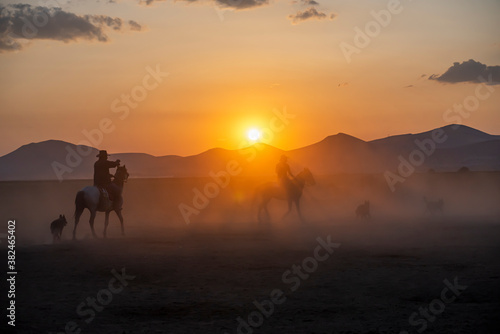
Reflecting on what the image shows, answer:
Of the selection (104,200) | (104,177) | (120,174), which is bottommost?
(104,200)

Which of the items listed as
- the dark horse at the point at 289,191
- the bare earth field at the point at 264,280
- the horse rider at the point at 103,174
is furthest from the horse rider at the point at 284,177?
the horse rider at the point at 103,174

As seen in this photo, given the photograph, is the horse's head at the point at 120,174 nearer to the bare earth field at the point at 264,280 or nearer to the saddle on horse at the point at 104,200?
the saddle on horse at the point at 104,200

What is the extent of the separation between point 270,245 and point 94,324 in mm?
9250

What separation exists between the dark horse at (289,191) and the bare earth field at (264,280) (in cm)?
330

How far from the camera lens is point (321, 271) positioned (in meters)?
12.8

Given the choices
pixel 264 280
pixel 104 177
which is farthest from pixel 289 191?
pixel 264 280

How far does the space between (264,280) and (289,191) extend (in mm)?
15527

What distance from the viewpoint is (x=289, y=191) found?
1076 inches

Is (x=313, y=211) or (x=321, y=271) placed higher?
(x=313, y=211)

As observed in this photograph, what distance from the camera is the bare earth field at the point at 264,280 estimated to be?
348 inches

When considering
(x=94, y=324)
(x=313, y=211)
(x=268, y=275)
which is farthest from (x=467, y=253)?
(x=313, y=211)

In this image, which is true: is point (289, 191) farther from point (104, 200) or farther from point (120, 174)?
point (104, 200)

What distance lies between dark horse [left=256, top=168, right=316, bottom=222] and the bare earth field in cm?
330

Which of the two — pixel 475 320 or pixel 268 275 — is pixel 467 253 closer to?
pixel 268 275
